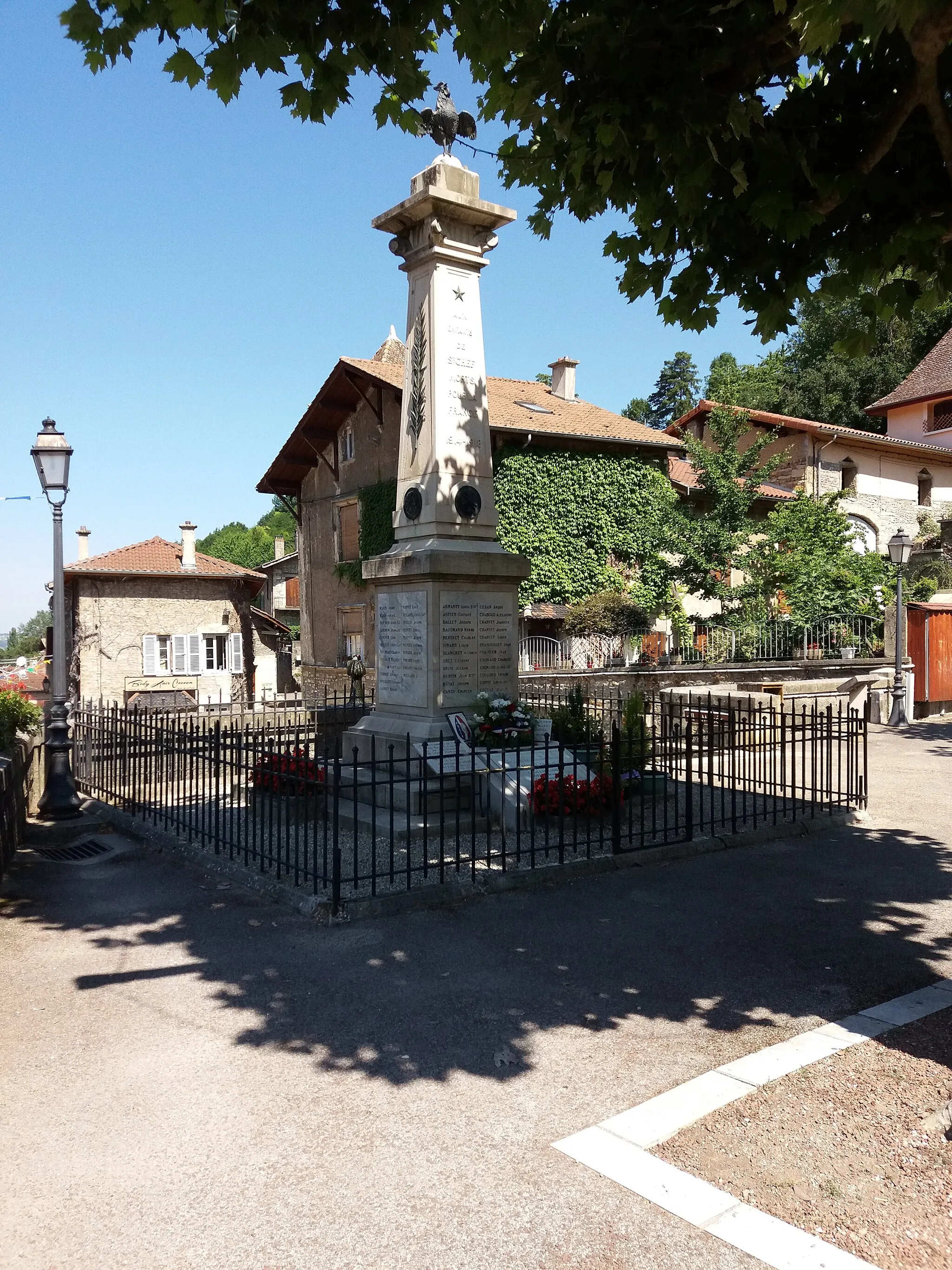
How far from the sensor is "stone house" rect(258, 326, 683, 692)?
26547 mm

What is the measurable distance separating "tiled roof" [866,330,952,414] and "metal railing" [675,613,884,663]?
1898 centimetres

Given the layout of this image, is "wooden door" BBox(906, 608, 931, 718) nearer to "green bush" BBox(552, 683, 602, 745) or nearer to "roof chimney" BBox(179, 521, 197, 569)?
"green bush" BBox(552, 683, 602, 745)

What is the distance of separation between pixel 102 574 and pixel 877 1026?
104 feet

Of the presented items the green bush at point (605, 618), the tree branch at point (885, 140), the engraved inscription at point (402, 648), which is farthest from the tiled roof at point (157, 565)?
the tree branch at point (885, 140)

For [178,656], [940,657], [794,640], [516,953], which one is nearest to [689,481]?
[794,640]

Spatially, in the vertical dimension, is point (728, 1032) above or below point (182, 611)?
below

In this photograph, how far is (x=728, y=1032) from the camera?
440cm

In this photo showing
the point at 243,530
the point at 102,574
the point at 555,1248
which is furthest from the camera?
the point at 243,530

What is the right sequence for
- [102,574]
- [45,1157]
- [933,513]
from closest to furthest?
[45,1157] → [102,574] → [933,513]

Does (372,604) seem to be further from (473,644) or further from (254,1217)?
(254,1217)

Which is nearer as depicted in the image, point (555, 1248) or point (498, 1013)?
point (555, 1248)

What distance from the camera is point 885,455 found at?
116 feet

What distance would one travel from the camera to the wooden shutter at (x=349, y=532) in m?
29.7

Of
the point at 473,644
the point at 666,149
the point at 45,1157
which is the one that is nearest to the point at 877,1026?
the point at 45,1157
